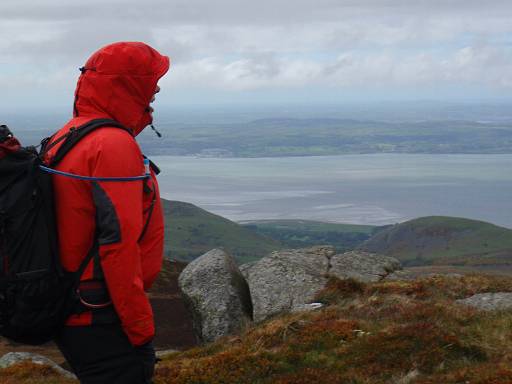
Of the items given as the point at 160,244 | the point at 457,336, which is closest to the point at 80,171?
the point at 160,244

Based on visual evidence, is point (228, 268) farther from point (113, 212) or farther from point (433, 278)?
point (113, 212)

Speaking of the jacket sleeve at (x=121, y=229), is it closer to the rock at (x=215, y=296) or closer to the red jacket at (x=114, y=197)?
the red jacket at (x=114, y=197)

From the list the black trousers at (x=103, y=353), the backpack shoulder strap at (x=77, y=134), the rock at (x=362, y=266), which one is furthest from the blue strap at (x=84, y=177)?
the rock at (x=362, y=266)

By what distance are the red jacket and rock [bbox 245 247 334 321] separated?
1538 cm

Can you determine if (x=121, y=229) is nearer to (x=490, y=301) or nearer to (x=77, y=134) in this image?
(x=77, y=134)

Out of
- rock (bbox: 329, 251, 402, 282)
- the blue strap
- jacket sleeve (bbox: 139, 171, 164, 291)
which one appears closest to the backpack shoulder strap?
the blue strap

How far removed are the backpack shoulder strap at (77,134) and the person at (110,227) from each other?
0.06 metres

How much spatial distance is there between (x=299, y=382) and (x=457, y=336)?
3.30m

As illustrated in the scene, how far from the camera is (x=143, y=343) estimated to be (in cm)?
704

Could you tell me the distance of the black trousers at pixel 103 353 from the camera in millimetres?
6953

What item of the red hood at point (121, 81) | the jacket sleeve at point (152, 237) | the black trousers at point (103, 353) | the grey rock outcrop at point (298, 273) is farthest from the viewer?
the grey rock outcrop at point (298, 273)

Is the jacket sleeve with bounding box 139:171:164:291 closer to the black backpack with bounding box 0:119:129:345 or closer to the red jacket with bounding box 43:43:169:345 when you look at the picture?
the red jacket with bounding box 43:43:169:345

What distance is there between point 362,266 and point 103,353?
65.5ft

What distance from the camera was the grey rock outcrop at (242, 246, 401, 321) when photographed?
23297 mm
